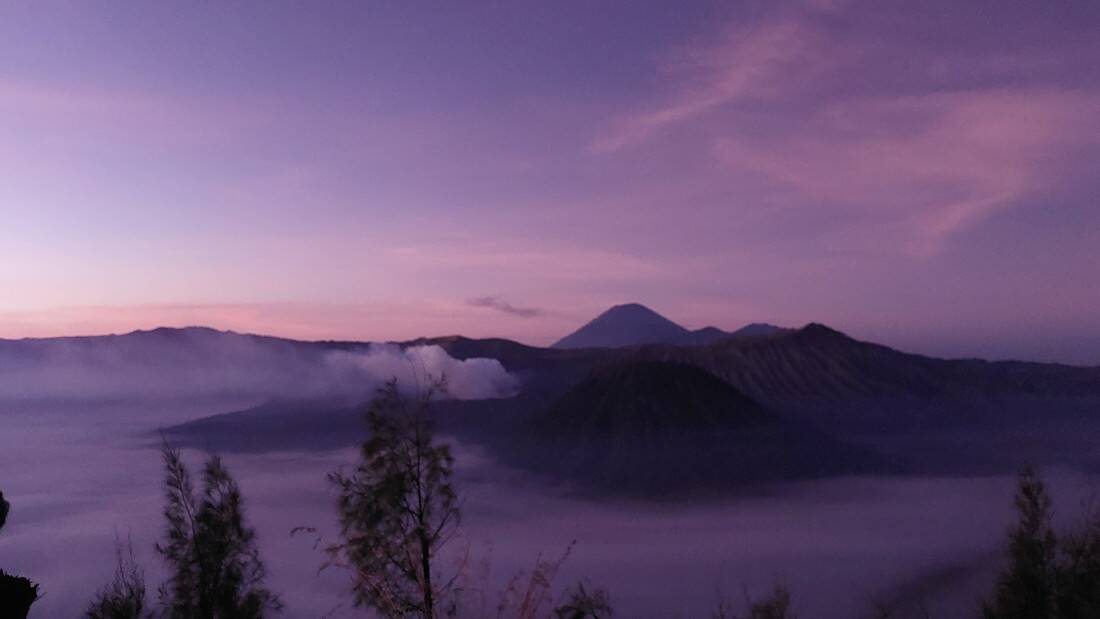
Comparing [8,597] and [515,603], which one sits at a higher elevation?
[515,603]

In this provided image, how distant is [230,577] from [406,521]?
9.15 metres

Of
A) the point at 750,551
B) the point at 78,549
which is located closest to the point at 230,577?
the point at 750,551

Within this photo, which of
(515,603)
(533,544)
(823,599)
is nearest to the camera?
(515,603)

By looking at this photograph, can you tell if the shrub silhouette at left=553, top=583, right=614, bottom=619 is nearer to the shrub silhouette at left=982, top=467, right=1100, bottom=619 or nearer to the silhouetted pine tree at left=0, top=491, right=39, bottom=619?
the silhouetted pine tree at left=0, top=491, right=39, bottom=619

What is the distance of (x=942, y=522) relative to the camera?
16150 cm

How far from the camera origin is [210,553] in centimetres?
2481

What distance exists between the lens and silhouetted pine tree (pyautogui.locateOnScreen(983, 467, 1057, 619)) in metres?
25.6

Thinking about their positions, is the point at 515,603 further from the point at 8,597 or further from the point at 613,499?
the point at 613,499

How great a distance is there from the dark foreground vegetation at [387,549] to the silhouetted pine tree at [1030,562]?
0.13 ft

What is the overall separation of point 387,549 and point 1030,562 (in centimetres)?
2056

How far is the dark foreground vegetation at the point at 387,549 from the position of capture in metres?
16.8

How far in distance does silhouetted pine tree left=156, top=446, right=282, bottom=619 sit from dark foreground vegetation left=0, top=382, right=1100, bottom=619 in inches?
1.2

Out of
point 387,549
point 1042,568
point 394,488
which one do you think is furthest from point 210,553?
point 1042,568

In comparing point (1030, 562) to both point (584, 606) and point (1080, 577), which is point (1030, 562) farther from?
point (584, 606)
